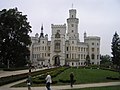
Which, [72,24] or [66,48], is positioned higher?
[72,24]

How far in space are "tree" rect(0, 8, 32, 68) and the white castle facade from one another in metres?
46.0

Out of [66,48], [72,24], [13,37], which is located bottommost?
[13,37]

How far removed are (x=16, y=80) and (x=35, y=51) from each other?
91670 millimetres

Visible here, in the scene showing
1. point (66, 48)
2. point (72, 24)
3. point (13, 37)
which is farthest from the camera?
point (72, 24)

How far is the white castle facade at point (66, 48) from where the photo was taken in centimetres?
11088

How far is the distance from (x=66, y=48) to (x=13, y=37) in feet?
184

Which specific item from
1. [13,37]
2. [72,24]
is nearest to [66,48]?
[72,24]

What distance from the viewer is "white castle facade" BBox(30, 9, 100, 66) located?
111 metres

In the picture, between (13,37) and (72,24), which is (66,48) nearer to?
(72,24)

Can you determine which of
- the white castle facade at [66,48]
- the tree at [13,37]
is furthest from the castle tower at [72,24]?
the tree at [13,37]

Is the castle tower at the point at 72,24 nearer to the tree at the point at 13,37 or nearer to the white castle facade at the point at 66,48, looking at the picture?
the white castle facade at the point at 66,48

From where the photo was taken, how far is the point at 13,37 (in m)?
60.6

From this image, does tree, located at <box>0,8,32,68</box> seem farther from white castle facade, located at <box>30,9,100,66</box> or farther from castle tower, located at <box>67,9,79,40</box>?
castle tower, located at <box>67,9,79,40</box>

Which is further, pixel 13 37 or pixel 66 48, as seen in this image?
pixel 66 48
